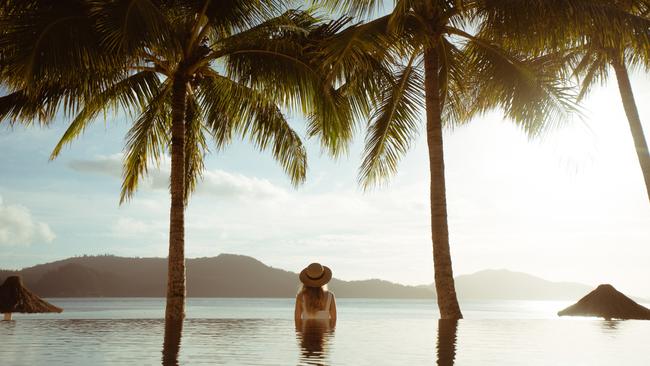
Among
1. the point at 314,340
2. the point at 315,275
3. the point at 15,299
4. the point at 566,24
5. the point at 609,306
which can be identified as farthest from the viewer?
the point at 609,306

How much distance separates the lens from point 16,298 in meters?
15.2

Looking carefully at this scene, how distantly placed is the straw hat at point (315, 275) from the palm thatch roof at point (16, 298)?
1032 cm

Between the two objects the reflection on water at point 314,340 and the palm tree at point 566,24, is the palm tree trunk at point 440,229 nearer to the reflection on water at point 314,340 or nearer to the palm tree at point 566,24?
the palm tree at point 566,24

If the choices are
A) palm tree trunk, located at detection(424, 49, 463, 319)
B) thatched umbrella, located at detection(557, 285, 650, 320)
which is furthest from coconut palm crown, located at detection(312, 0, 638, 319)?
thatched umbrella, located at detection(557, 285, 650, 320)

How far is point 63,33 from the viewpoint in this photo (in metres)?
9.55

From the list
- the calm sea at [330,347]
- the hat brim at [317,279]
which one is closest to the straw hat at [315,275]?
the hat brim at [317,279]

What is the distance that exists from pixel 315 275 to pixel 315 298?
0.45m

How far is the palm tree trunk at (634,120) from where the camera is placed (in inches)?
618

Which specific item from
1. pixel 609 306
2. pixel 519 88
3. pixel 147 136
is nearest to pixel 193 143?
pixel 147 136

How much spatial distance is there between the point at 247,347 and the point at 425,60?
28.7 ft

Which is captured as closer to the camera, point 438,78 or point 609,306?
point 438,78

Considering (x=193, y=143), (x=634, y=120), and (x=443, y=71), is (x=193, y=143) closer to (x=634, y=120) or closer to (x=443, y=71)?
(x=443, y=71)

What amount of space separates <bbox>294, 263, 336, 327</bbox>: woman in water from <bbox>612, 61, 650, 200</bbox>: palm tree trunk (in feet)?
36.9

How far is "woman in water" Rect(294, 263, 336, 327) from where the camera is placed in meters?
8.05
